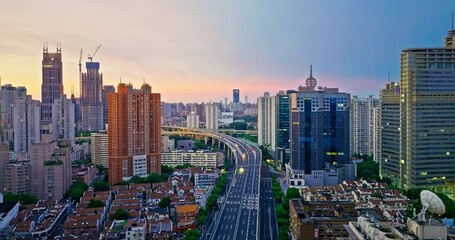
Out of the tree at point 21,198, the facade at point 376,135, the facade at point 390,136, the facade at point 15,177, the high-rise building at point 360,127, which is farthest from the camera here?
the high-rise building at point 360,127

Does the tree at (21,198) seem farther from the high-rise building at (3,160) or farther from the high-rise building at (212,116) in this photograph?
the high-rise building at (212,116)

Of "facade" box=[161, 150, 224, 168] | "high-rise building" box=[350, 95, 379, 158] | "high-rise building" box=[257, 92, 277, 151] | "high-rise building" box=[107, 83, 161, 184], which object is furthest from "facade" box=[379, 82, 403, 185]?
"high-rise building" box=[107, 83, 161, 184]

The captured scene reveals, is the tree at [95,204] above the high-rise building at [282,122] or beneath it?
beneath

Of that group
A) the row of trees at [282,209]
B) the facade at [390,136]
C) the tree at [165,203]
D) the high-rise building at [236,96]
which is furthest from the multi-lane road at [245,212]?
the high-rise building at [236,96]

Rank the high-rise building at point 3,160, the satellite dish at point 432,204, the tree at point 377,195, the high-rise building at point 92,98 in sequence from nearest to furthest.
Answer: the satellite dish at point 432,204, the tree at point 377,195, the high-rise building at point 3,160, the high-rise building at point 92,98

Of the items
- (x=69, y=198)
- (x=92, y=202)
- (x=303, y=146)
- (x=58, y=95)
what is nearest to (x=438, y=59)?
(x=303, y=146)

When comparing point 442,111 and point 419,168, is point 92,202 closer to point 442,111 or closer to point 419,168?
point 419,168

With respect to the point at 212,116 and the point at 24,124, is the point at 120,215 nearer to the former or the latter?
the point at 24,124

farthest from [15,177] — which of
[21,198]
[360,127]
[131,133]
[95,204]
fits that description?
[360,127]

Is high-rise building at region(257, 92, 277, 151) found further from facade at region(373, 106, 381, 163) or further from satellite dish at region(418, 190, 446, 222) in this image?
satellite dish at region(418, 190, 446, 222)
